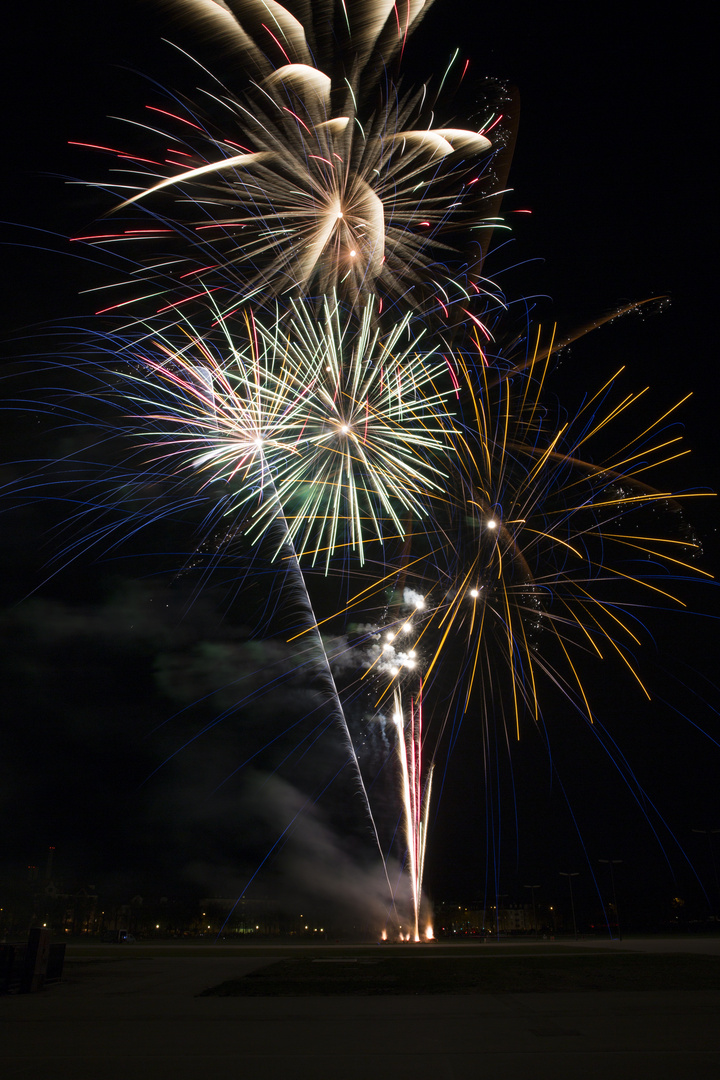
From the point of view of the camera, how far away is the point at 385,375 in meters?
18.2

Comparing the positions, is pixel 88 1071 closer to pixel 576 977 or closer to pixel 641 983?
pixel 641 983

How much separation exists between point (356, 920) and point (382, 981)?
5435cm

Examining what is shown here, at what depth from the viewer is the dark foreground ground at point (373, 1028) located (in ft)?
25.8

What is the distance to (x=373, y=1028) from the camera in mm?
10508

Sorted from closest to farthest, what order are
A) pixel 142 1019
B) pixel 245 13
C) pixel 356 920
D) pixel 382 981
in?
pixel 142 1019
pixel 245 13
pixel 382 981
pixel 356 920

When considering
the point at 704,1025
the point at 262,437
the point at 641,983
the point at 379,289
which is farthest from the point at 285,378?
the point at 641,983

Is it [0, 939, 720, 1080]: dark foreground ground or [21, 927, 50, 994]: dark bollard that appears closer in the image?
[0, 939, 720, 1080]: dark foreground ground

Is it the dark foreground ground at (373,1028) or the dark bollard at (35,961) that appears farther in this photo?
the dark bollard at (35,961)

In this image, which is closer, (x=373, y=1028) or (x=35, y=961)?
(x=373, y=1028)

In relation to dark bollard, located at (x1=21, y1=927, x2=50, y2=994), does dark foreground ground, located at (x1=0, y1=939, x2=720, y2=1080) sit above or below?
below

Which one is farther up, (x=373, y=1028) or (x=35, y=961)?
(x=35, y=961)

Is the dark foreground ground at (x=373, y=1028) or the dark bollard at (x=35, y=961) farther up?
the dark bollard at (x=35, y=961)

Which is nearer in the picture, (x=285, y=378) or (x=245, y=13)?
(x=245, y=13)

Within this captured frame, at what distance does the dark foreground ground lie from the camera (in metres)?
7.85
